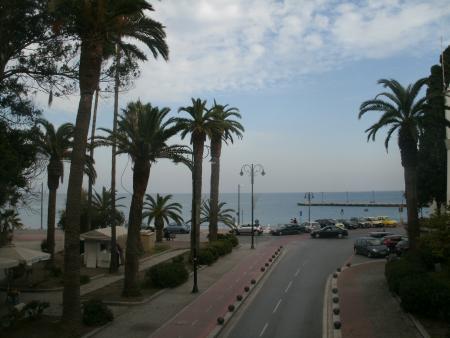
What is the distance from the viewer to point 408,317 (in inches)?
785

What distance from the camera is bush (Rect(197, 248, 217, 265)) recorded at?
35.2 meters

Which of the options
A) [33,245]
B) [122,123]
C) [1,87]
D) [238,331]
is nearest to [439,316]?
[238,331]

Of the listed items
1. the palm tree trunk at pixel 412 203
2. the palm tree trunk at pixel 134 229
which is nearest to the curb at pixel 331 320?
the palm tree trunk at pixel 412 203

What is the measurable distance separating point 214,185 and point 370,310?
22.7m

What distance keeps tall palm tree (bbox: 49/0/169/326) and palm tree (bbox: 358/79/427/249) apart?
1821 centimetres

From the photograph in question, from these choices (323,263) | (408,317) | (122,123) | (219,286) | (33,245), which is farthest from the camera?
(33,245)

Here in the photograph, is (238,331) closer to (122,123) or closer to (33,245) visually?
(122,123)

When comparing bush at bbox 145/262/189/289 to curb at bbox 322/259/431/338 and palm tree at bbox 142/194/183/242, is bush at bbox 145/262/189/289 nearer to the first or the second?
curb at bbox 322/259/431/338

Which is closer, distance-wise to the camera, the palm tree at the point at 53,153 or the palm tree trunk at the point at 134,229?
the palm tree trunk at the point at 134,229

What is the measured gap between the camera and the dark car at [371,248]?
3853 centimetres

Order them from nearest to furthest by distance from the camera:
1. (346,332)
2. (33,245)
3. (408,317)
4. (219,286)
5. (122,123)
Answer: (346,332) → (408,317) → (122,123) → (219,286) → (33,245)

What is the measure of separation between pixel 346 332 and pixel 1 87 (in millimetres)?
16937

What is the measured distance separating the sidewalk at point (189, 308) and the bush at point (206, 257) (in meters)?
0.58

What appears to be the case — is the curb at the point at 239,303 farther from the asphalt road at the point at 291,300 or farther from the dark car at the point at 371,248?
the dark car at the point at 371,248
